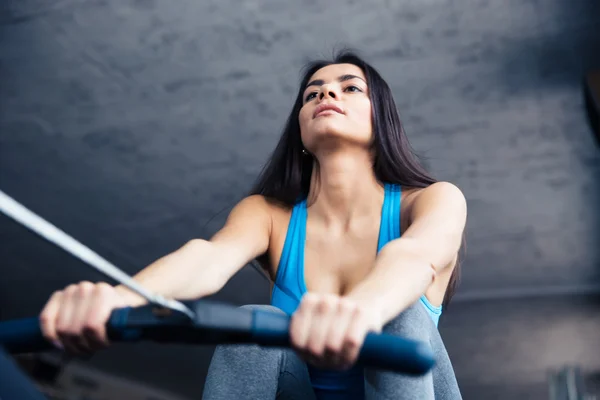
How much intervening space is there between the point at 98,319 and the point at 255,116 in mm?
2866

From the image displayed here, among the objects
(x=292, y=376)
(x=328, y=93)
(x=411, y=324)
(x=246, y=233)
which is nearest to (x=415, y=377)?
(x=411, y=324)

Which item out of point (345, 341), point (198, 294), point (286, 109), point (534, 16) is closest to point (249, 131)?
point (286, 109)

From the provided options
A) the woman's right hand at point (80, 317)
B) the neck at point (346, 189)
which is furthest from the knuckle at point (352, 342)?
the neck at point (346, 189)

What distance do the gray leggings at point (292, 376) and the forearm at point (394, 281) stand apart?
61mm

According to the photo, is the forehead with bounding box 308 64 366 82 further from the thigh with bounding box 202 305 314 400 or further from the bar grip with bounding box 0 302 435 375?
the bar grip with bounding box 0 302 435 375

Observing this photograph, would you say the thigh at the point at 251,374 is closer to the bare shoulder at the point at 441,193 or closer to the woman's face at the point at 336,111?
the bare shoulder at the point at 441,193

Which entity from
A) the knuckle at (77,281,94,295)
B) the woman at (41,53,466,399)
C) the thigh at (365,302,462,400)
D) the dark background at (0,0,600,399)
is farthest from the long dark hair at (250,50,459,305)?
the dark background at (0,0,600,399)

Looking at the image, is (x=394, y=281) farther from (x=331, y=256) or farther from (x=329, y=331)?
(x=331, y=256)

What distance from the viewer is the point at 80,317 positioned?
85cm

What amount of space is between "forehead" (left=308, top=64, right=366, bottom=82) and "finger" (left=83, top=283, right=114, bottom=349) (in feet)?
2.84

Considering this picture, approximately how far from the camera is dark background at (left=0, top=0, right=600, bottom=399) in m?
3.17

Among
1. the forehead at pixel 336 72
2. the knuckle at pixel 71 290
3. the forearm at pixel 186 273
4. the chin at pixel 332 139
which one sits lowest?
the knuckle at pixel 71 290

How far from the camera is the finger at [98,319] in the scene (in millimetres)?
835

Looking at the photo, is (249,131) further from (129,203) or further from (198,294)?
(198,294)
